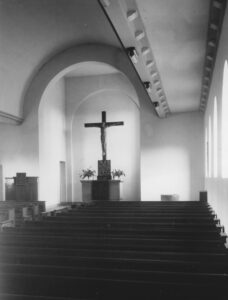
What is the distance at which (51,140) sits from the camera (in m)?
14.7

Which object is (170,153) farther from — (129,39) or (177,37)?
(129,39)

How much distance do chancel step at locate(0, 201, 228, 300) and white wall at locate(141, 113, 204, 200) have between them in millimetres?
8128

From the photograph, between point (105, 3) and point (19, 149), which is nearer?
point (105, 3)

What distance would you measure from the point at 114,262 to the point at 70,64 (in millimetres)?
11265

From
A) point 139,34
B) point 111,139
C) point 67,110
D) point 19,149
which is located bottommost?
point 19,149

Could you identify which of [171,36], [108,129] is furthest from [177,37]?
[108,129]

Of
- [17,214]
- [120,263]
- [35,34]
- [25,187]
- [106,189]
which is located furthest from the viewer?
[25,187]

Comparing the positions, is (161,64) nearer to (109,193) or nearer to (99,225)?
(99,225)

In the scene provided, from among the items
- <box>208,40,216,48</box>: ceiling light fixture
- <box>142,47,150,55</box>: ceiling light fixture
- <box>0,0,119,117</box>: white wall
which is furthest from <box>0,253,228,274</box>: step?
<box>0,0,119,117</box>: white wall

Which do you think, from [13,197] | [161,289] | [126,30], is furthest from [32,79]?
[161,289]

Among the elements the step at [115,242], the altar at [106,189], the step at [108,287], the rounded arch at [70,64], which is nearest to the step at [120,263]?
the step at [108,287]

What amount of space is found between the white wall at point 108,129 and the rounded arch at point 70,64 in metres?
2.72

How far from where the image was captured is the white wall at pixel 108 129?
51.8ft

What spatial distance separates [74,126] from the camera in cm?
1669
